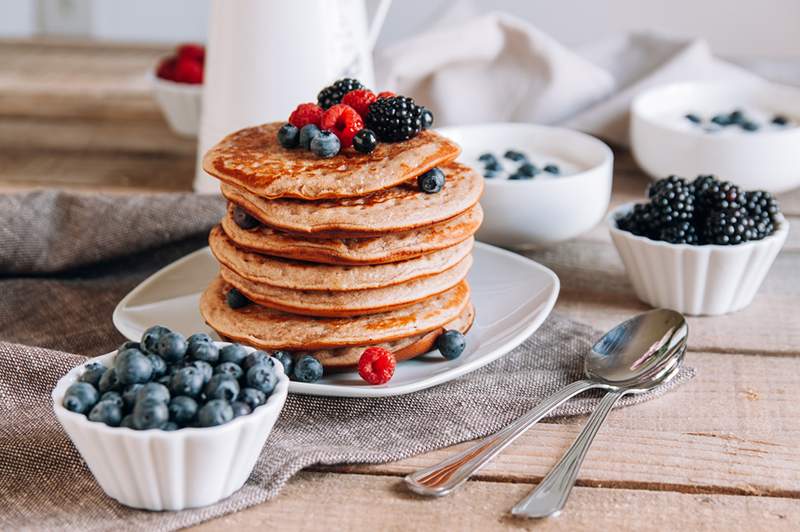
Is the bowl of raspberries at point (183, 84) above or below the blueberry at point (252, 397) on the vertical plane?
below

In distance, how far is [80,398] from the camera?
104 centimetres

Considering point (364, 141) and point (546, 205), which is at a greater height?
point (364, 141)

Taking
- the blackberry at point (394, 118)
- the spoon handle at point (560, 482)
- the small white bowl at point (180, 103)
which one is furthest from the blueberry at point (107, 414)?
the small white bowl at point (180, 103)

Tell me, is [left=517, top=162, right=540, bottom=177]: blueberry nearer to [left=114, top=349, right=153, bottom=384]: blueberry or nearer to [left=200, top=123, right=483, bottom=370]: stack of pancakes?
[left=200, top=123, right=483, bottom=370]: stack of pancakes

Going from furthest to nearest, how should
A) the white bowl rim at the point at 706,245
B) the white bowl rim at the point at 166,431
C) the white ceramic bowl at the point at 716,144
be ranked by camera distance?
the white ceramic bowl at the point at 716,144 → the white bowl rim at the point at 706,245 → the white bowl rim at the point at 166,431

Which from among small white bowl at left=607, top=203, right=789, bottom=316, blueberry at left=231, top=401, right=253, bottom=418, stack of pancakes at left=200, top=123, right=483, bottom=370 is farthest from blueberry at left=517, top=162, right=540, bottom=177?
blueberry at left=231, top=401, right=253, bottom=418

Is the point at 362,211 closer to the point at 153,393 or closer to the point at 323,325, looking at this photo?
the point at 323,325

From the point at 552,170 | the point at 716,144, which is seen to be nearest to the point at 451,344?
the point at 552,170

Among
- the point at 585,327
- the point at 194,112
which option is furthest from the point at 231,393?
the point at 194,112

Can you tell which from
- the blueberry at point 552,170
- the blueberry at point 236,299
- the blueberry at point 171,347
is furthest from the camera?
the blueberry at point 552,170

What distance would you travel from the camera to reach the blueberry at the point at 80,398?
3.40 ft

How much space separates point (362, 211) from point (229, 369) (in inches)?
11.2

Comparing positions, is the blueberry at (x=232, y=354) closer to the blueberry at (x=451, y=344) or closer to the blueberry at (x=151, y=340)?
the blueberry at (x=151, y=340)

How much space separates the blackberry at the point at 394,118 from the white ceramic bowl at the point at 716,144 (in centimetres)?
84
